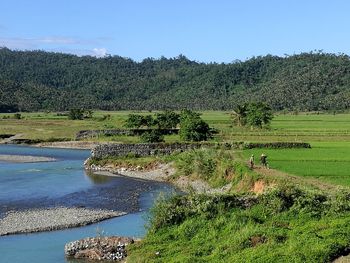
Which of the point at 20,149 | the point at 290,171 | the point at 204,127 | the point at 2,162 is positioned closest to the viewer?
the point at 290,171

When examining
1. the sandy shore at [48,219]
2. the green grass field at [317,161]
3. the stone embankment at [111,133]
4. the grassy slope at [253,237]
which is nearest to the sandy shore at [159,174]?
the green grass field at [317,161]

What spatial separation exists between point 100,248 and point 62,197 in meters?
22.1

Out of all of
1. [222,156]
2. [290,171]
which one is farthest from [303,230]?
[222,156]

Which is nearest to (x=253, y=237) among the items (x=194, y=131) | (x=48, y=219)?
(x=48, y=219)

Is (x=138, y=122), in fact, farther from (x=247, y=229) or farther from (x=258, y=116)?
(x=247, y=229)

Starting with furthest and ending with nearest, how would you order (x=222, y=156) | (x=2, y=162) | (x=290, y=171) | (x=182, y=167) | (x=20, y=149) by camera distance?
(x=20, y=149)
(x=2, y=162)
(x=182, y=167)
(x=222, y=156)
(x=290, y=171)

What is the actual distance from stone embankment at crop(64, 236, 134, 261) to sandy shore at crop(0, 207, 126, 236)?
7.34 meters

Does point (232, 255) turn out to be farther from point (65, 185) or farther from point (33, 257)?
point (65, 185)

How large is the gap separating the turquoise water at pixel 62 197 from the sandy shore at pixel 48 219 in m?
1.00

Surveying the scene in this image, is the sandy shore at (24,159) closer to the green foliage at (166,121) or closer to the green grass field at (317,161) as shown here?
the green grass field at (317,161)

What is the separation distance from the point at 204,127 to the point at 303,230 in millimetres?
65161

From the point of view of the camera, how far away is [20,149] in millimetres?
105812

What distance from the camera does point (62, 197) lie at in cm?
5484

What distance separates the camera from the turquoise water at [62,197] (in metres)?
36.0
